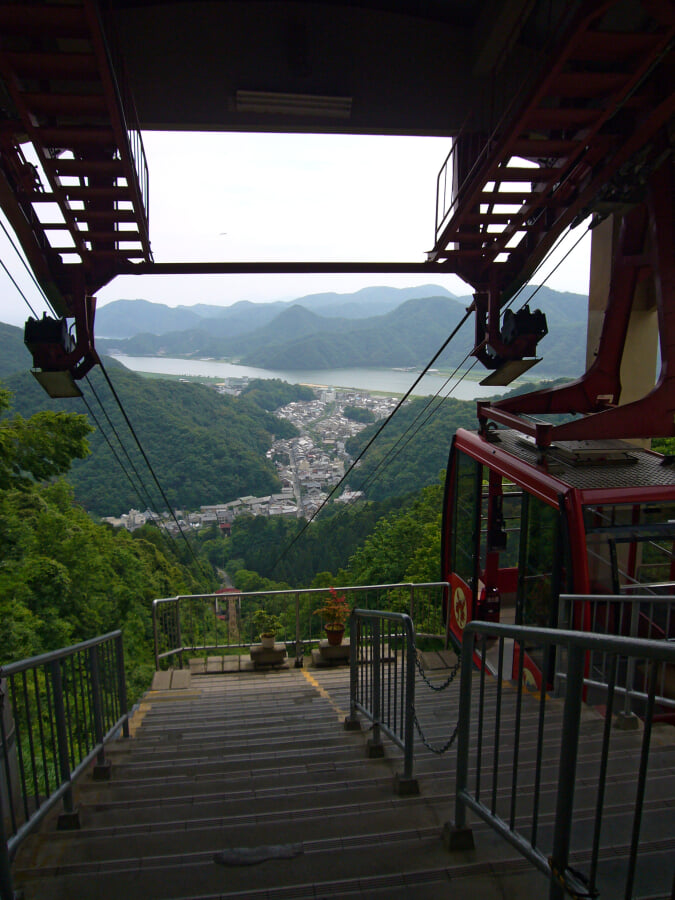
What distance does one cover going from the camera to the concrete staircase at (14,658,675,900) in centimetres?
212

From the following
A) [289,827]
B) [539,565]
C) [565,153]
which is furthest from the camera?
[565,153]

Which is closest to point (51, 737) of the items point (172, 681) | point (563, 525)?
point (563, 525)

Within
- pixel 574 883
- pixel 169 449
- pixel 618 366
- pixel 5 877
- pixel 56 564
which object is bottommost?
pixel 169 449

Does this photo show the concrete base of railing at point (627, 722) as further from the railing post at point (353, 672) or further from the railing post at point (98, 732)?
the railing post at point (98, 732)

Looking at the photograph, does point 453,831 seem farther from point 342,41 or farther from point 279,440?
point 279,440

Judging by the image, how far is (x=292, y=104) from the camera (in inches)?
276

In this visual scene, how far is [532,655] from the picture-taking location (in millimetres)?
4957

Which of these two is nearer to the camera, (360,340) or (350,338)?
(360,340)

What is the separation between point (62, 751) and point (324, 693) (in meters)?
3.67

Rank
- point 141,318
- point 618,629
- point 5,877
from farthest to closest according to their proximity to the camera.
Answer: point 141,318 → point 618,629 → point 5,877

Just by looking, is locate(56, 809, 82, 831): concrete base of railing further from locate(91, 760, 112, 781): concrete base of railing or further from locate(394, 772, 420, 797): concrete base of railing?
locate(394, 772, 420, 797): concrete base of railing

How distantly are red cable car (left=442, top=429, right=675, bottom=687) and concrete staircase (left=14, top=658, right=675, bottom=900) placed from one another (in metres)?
0.94

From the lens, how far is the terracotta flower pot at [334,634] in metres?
7.48

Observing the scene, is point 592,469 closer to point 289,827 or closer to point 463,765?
point 463,765
